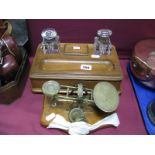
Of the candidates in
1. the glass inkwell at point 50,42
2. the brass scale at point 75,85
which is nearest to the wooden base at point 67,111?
the brass scale at point 75,85

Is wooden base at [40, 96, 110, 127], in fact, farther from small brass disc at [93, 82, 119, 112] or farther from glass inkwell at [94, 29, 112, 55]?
glass inkwell at [94, 29, 112, 55]

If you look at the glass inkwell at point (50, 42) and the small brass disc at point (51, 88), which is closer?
the small brass disc at point (51, 88)

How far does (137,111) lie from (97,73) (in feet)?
0.69

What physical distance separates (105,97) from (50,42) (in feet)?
1.10

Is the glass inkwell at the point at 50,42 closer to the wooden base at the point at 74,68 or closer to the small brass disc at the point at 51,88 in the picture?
the wooden base at the point at 74,68

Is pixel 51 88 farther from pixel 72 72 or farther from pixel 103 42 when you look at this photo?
pixel 103 42

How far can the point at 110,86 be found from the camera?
29.6 inches

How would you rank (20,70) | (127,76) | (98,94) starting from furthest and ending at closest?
(127,76) → (20,70) → (98,94)

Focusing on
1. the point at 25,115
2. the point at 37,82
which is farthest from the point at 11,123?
the point at 37,82

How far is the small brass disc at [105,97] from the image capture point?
706 mm

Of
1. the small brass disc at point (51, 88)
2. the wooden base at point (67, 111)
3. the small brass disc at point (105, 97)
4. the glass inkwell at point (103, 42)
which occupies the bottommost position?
the wooden base at point (67, 111)

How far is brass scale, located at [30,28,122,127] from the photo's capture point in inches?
28.5

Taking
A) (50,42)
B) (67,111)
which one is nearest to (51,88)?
(67,111)

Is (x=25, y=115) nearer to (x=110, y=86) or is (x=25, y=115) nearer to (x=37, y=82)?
(x=37, y=82)
